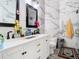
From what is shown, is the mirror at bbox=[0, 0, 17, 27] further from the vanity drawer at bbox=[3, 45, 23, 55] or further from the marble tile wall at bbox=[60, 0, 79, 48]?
the marble tile wall at bbox=[60, 0, 79, 48]

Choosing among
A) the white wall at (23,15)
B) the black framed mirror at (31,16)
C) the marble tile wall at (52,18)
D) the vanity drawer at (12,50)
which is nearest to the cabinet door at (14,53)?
the vanity drawer at (12,50)

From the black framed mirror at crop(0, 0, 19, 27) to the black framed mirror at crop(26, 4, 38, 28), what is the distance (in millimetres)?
738

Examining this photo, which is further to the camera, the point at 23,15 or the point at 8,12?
the point at 23,15

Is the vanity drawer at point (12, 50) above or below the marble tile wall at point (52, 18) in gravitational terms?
below

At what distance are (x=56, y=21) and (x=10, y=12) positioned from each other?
2.68 m

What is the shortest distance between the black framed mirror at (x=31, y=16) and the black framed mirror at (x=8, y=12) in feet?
2.42

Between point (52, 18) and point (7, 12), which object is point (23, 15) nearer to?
point (7, 12)

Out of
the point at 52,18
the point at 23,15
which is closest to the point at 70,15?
the point at 52,18

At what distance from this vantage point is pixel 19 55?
1.67 metres

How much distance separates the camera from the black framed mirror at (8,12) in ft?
7.47

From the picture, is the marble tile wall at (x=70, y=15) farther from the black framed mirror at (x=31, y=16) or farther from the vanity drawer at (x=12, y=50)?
the vanity drawer at (x=12, y=50)

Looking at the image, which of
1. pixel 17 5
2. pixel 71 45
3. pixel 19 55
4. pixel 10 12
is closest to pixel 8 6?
pixel 10 12

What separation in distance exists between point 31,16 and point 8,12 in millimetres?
1391

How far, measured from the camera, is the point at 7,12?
2.46 m
